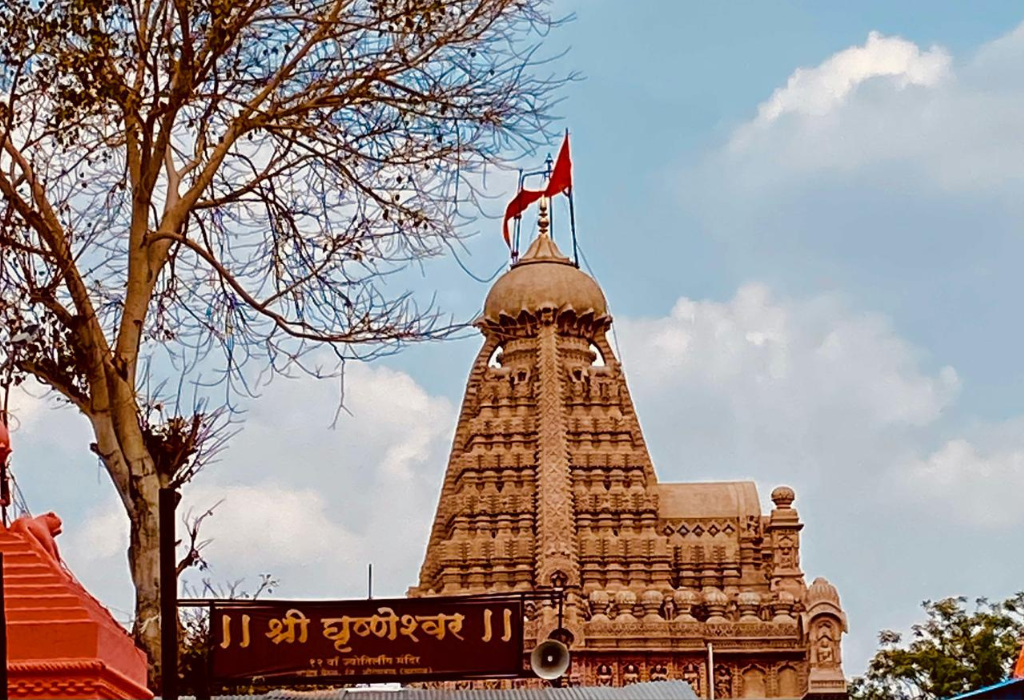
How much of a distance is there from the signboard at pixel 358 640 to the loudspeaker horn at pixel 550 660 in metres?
0.80

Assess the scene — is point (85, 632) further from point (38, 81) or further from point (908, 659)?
point (908, 659)

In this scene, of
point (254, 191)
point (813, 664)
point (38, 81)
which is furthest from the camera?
point (813, 664)

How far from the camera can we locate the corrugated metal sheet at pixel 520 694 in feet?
47.0

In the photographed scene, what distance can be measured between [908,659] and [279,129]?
38.6 meters

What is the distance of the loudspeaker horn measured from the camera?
14.5 meters

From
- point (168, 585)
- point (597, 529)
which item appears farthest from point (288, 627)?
point (597, 529)

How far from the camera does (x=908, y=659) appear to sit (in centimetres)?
5009

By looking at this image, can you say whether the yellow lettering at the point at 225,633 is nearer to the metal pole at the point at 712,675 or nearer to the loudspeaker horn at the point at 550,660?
the loudspeaker horn at the point at 550,660

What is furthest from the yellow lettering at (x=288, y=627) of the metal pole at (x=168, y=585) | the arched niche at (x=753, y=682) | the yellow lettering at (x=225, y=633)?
the arched niche at (x=753, y=682)

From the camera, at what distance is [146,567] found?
43.2ft

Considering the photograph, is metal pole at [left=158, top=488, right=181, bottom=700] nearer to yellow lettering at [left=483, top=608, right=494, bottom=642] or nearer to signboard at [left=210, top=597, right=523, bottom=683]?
signboard at [left=210, top=597, right=523, bottom=683]

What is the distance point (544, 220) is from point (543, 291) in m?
3.74

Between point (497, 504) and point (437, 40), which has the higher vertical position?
point (497, 504)

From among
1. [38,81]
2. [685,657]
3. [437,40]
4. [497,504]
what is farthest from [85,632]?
Answer: [497,504]
